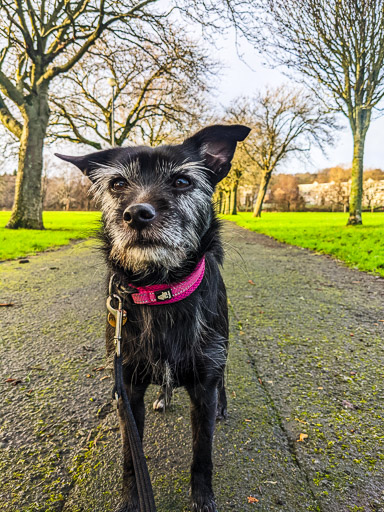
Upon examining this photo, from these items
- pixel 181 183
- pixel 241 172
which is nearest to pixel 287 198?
pixel 241 172

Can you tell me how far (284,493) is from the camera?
1524mm

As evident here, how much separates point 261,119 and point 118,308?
34.2 meters

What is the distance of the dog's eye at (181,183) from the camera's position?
1.83 m

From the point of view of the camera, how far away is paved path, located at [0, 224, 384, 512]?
1540mm

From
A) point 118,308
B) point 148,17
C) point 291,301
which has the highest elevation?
point 148,17

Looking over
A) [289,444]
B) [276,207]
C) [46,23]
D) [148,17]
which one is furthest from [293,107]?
[276,207]

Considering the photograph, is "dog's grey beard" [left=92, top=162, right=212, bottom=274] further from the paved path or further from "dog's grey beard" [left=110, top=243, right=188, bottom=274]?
the paved path

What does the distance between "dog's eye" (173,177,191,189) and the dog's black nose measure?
1.13 ft

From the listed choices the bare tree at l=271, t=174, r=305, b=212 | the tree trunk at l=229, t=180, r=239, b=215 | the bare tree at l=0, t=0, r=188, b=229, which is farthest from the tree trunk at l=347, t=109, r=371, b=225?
the bare tree at l=271, t=174, r=305, b=212

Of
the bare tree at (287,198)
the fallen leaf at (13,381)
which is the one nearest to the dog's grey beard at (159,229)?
the fallen leaf at (13,381)

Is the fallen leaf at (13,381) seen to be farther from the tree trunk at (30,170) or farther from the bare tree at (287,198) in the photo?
the bare tree at (287,198)

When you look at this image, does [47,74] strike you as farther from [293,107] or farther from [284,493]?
[293,107]

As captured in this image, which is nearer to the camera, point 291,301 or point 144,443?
point 144,443

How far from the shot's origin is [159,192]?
5.66 feet
